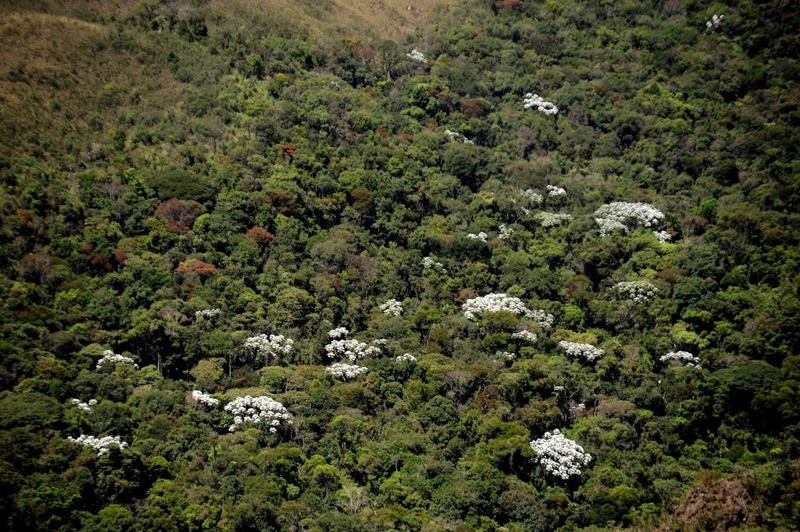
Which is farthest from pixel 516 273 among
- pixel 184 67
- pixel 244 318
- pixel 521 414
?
pixel 184 67

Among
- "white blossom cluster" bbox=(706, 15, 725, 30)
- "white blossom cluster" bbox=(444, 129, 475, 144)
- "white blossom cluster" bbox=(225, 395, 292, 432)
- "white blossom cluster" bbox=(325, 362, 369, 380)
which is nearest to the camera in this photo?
"white blossom cluster" bbox=(225, 395, 292, 432)

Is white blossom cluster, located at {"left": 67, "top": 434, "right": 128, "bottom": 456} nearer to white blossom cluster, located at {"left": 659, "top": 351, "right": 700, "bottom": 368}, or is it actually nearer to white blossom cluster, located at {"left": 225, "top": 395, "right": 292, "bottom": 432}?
white blossom cluster, located at {"left": 225, "top": 395, "right": 292, "bottom": 432}

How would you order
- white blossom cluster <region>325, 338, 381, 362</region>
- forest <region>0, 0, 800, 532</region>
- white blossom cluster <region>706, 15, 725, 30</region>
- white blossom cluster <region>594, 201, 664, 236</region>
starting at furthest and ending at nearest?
white blossom cluster <region>706, 15, 725, 30</region>, white blossom cluster <region>594, 201, 664, 236</region>, white blossom cluster <region>325, 338, 381, 362</region>, forest <region>0, 0, 800, 532</region>

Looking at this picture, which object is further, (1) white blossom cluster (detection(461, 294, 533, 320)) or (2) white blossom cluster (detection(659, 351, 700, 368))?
(1) white blossom cluster (detection(461, 294, 533, 320))

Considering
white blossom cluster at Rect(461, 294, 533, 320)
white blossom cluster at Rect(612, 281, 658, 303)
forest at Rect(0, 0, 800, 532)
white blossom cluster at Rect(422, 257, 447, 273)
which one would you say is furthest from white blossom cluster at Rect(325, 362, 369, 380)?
white blossom cluster at Rect(612, 281, 658, 303)

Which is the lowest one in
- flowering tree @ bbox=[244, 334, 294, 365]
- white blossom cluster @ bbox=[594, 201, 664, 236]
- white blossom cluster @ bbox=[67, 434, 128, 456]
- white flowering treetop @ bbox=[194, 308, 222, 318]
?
white blossom cluster @ bbox=[67, 434, 128, 456]

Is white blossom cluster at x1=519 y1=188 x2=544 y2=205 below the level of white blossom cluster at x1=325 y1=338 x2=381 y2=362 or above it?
above

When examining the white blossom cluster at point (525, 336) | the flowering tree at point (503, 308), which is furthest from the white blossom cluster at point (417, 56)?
the white blossom cluster at point (525, 336)
